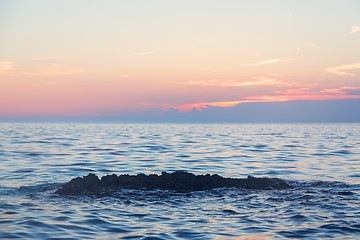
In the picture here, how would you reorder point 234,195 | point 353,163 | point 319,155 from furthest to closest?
point 319,155, point 353,163, point 234,195

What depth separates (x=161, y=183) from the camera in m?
17.5

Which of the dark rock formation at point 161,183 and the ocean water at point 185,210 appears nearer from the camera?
the ocean water at point 185,210

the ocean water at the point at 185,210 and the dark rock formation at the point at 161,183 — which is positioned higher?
the dark rock formation at the point at 161,183

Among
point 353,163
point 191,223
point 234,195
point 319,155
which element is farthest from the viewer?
point 319,155

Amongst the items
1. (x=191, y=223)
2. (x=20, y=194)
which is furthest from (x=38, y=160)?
(x=191, y=223)

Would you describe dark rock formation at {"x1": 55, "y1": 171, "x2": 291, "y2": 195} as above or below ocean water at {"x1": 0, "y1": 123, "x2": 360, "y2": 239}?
above

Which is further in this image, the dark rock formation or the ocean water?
the dark rock formation

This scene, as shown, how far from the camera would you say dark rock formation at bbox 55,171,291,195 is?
16.5 metres

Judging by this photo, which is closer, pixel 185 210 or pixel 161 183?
pixel 185 210

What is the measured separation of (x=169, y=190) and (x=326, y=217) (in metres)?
6.21

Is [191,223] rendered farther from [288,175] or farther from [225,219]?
[288,175]

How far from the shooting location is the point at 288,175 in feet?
74.0

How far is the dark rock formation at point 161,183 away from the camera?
16.5 metres

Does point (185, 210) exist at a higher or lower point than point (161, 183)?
lower
